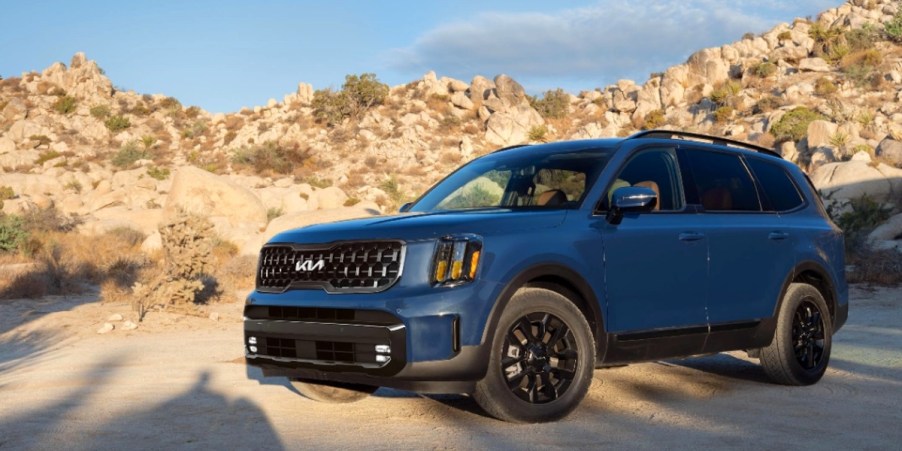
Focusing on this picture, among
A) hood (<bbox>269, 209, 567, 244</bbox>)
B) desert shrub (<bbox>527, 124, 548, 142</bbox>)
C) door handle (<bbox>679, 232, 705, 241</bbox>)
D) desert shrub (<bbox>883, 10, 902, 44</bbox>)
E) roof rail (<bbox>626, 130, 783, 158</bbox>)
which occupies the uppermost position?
desert shrub (<bbox>883, 10, 902, 44</bbox>)

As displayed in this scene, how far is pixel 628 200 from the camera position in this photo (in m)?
6.30

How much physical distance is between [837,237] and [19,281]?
13.9 metres

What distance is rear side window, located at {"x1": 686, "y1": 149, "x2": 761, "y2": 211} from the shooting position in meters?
7.46

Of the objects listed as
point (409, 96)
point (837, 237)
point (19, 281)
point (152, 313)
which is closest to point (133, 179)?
point (409, 96)

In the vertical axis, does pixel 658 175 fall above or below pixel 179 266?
above

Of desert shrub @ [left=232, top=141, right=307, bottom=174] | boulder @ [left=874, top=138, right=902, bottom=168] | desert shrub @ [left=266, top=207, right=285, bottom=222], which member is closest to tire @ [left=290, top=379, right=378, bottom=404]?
desert shrub @ [left=266, top=207, right=285, bottom=222]

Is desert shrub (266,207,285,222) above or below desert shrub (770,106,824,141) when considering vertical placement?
below

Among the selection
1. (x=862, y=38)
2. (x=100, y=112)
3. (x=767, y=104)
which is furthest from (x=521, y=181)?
(x=100, y=112)

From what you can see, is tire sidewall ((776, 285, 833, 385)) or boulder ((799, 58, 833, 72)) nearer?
tire sidewall ((776, 285, 833, 385))

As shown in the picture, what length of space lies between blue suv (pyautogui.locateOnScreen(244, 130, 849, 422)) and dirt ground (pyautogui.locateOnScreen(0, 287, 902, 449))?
1.03 feet

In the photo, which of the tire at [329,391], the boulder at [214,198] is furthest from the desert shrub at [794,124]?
the tire at [329,391]

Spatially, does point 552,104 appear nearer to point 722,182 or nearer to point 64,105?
point 64,105

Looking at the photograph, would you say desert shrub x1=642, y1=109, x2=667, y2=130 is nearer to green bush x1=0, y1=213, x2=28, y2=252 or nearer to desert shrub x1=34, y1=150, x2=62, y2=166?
desert shrub x1=34, y1=150, x2=62, y2=166

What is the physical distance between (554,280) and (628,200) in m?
0.74
